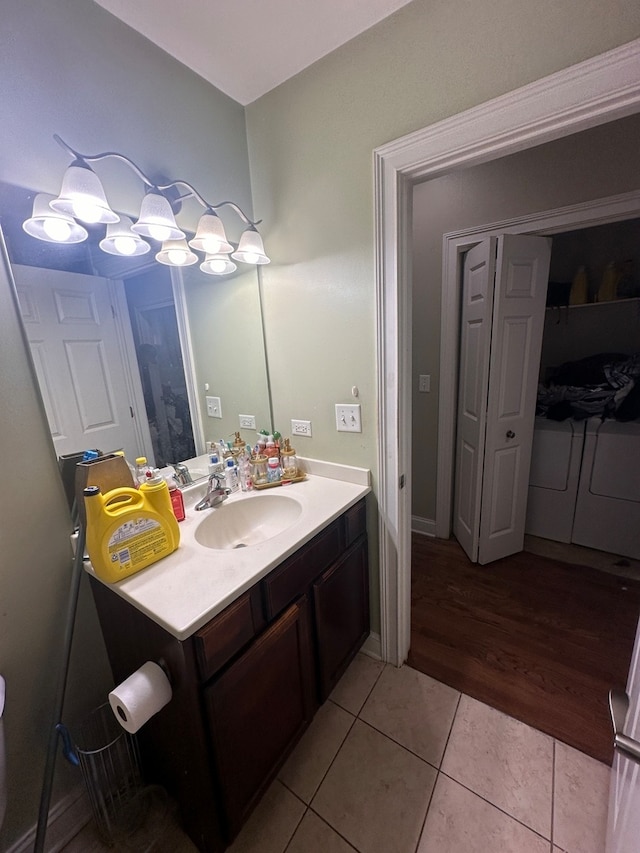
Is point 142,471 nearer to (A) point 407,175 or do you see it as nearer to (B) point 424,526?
(A) point 407,175

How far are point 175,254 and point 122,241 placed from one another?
179mm

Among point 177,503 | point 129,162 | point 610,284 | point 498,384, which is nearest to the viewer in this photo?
point 129,162

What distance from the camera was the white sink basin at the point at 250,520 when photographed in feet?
4.20

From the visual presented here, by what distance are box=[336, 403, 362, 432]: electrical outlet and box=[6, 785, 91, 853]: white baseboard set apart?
150 centimetres

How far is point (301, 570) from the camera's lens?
3.57 feet

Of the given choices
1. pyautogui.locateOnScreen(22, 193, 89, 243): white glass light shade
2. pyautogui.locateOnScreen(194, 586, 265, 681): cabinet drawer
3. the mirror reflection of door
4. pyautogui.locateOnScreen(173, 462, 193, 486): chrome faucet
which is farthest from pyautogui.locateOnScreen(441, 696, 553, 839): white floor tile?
pyautogui.locateOnScreen(22, 193, 89, 243): white glass light shade

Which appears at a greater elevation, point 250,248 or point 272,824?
point 250,248

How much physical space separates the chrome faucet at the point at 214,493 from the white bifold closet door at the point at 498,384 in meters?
1.49

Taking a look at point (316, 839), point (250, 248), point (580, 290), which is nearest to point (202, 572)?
point (316, 839)

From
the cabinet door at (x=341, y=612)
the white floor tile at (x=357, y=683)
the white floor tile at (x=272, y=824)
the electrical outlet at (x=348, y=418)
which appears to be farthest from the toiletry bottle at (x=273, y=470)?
the white floor tile at (x=272, y=824)

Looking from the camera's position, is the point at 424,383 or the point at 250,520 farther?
the point at 424,383

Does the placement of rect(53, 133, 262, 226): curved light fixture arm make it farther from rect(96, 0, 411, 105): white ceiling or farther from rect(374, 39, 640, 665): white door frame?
rect(374, 39, 640, 665): white door frame

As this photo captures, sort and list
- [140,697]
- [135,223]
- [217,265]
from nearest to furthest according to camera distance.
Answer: [140,697] → [135,223] → [217,265]

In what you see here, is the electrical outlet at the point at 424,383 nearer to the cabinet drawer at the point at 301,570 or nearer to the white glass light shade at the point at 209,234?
the cabinet drawer at the point at 301,570
